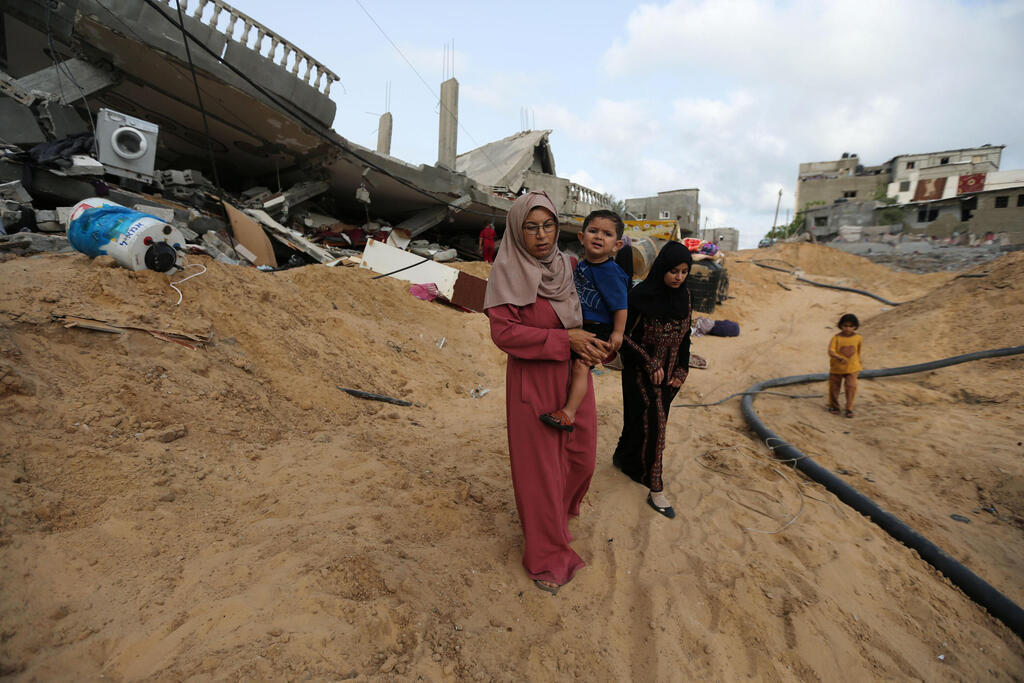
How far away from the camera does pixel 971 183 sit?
90.3 ft

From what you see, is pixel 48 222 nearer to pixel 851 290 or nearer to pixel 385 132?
pixel 385 132

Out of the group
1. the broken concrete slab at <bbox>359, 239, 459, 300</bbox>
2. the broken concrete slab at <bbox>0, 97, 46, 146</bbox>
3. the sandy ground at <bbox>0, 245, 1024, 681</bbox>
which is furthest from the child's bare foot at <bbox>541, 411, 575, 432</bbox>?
the broken concrete slab at <bbox>0, 97, 46, 146</bbox>

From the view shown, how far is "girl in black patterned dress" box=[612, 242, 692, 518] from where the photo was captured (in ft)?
9.14

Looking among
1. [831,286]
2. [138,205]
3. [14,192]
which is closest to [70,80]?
[14,192]

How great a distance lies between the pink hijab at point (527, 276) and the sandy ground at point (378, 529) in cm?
128

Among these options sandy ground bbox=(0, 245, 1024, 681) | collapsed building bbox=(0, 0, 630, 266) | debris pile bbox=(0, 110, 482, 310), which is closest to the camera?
sandy ground bbox=(0, 245, 1024, 681)

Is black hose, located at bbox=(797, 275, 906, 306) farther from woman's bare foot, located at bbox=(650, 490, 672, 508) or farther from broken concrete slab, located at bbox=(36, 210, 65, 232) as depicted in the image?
broken concrete slab, located at bbox=(36, 210, 65, 232)

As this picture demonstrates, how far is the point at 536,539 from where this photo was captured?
213cm

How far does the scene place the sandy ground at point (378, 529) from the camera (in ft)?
4.96

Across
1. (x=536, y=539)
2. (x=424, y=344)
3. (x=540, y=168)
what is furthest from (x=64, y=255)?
(x=540, y=168)

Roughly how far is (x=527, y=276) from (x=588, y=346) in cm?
42

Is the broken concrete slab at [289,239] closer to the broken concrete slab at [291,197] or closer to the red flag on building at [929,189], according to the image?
the broken concrete slab at [291,197]

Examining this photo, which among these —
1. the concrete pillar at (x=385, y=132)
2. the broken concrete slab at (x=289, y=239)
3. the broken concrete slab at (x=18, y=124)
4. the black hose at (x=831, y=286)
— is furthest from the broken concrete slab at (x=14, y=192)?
the black hose at (x=831, y=286)

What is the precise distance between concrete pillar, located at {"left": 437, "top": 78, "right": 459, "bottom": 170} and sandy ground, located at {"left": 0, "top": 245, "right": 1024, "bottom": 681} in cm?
951
